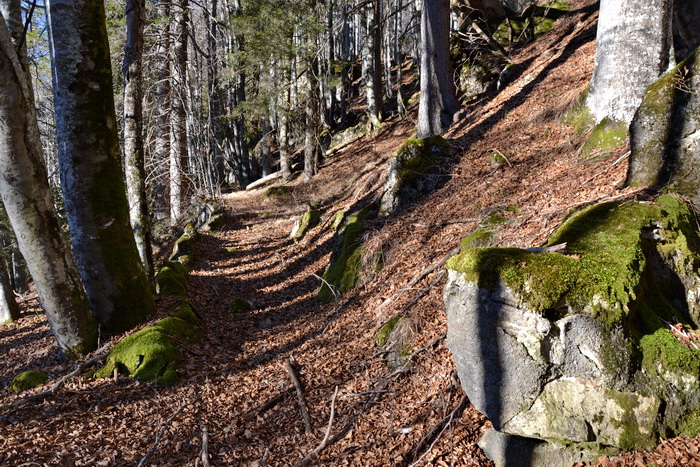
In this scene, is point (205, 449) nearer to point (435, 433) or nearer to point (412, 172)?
point (435, 433)

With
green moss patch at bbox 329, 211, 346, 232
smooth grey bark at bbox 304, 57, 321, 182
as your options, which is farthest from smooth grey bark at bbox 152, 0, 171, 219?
smooth grey bark at bbox 304, 57, 321, 182

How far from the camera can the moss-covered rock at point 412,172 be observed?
25.7 feet

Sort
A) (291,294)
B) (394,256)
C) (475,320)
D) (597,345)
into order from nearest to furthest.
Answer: (597,345)
(475,320)
(394,256)
(291,294)

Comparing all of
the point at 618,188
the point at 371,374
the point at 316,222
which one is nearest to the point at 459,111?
the point at 316,222

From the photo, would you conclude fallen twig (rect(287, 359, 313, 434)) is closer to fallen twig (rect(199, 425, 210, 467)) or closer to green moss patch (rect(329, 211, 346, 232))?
fallen twig (rect(199, 425, 210, 467))

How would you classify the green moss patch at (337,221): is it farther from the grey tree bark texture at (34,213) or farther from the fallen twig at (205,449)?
the fallen twig at (205,449)

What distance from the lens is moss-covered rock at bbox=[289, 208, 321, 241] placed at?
38.3 ft

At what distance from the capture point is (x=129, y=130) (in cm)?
705

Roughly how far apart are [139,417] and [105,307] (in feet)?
6.25

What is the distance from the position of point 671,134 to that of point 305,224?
8.91 metres

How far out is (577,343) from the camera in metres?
2.72

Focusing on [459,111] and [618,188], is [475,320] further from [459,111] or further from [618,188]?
[459,111]

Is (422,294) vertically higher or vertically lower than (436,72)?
lower

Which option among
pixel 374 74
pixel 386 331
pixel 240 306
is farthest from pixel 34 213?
pixel 374 74
